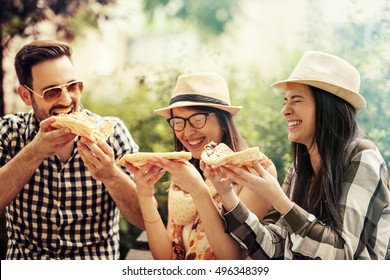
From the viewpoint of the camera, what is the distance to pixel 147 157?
Result: 208cm

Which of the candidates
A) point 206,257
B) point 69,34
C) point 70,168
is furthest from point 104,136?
point 69,34

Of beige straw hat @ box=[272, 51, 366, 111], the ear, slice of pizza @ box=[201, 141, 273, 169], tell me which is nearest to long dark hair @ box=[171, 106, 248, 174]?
slice of pizza @ box=[201, 141, 273, 169]

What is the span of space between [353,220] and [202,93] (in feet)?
2.89

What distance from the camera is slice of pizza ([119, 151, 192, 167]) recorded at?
2039 millimetres

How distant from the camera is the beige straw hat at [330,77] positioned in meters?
2.02

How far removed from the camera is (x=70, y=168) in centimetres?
250

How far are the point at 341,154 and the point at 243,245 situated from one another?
1.84 ft

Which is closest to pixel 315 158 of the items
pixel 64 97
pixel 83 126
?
pixel 83 126

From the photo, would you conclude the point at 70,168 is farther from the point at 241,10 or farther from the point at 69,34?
the point at 241,10

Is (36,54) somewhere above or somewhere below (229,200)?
above

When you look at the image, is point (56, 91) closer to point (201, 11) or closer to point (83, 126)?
point (83, 126)

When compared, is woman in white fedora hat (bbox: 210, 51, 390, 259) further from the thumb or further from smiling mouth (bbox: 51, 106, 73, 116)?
smiling mouth (bbox: 51, 106, 73, 116)

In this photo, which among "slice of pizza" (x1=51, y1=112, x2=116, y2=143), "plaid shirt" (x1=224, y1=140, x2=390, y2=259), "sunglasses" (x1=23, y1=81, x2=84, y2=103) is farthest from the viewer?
"sunglasses" (x1=23, y1=81, x2=84, y2=103)

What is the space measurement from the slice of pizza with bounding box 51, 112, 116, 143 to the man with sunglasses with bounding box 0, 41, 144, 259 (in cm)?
16
